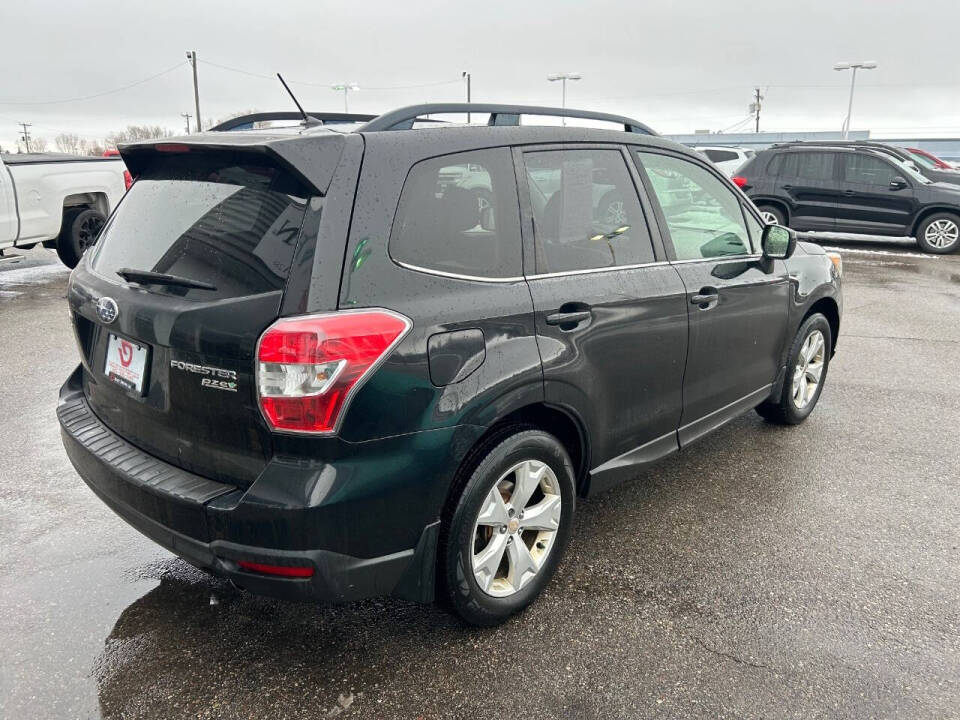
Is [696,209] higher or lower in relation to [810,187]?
higher

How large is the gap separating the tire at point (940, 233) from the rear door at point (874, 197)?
279 millimetres

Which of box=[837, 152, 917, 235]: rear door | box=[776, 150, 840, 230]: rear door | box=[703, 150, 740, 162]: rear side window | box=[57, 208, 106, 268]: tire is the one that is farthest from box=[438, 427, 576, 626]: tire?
box=[703, 150, 740, 162]: rear side window

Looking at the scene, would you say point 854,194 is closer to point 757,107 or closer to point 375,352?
point 375,352

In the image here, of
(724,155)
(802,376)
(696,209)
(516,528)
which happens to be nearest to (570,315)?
(516,528)

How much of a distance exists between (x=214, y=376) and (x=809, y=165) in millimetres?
13809

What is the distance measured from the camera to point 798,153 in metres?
13.8

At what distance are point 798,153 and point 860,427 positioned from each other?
10462 mm

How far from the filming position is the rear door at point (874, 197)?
43.5 feet

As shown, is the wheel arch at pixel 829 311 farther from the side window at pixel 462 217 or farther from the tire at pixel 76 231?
the tire at pixel 76 231

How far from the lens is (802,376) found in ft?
15.6

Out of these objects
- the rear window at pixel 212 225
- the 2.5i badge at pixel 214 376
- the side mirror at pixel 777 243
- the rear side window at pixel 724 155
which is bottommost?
the 2.5i badge at pixel 214 376

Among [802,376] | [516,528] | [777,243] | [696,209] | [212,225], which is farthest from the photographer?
[802,376]

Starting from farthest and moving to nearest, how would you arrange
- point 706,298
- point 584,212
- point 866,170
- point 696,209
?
point 866,170 < point 696,209 < point 706,298 < point 584,212

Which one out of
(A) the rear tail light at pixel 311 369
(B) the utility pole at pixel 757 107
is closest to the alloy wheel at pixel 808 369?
(A) the rear tail light at pixel 311 369
